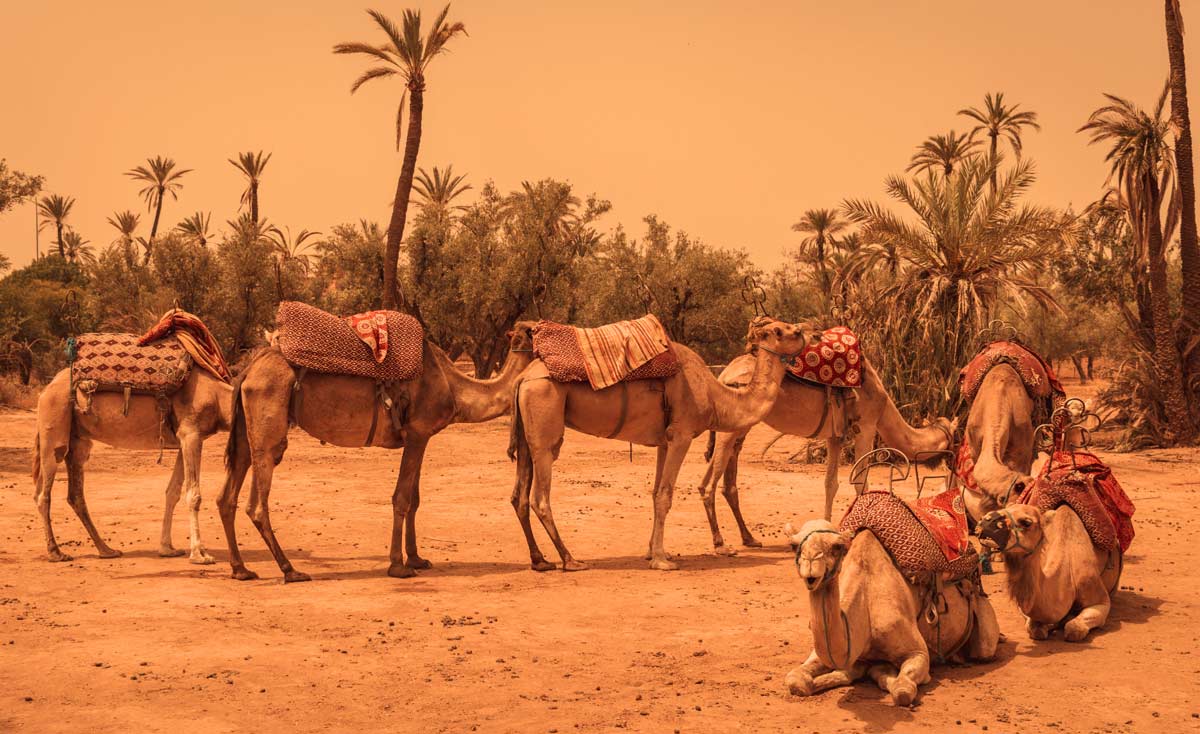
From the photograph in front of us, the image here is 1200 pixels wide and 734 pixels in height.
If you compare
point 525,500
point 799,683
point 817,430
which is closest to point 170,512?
point 525,500

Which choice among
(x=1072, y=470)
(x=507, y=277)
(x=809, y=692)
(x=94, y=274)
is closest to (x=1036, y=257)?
(x=1072, y=470)

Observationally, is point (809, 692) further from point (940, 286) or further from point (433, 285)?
point (433, 285)

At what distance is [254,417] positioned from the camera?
10477 mm

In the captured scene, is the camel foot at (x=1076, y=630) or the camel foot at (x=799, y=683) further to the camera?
the camel foot at (x=1076, y=630)

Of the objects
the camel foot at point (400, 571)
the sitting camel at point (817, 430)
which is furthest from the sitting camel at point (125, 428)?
the sitting camel at point (817, 430)

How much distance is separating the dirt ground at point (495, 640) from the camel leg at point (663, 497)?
348 millimetres

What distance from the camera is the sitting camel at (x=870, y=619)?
20.3 ft

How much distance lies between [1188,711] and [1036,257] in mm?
13774

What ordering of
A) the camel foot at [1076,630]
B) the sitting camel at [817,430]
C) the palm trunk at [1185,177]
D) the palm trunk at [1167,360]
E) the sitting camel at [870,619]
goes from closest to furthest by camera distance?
the sitting camel at [870,619], the camel foot at [1076,630], the sitting camel at [817,430], the palm trunk at [1167,360], the palm trunk at [1185,177]

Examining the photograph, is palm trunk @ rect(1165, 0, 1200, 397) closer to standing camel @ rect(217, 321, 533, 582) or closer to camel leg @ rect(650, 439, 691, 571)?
camel leg @ rect(650, 439, 691, 571)

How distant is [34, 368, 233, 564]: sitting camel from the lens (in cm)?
1145

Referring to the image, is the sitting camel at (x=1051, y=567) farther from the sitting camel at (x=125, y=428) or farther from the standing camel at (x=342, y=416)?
Answer: the sitting camel at (x=125, y=428)

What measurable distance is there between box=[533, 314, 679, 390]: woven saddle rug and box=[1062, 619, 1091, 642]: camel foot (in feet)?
15.8

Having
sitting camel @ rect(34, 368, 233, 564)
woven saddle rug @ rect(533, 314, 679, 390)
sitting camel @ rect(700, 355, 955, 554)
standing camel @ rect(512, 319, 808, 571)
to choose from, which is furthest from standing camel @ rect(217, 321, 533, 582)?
sitting camel @ rect(700, 355, 955, 554)
